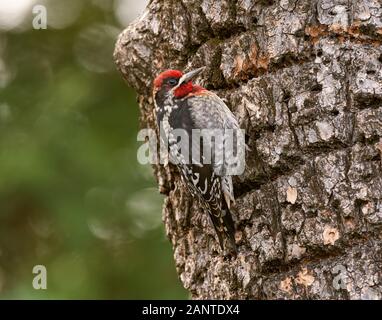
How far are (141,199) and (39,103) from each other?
125 cm

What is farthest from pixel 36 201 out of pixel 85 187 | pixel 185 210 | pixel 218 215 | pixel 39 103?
pixel 218 215

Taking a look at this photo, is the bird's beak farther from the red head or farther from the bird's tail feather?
the bird's tail feather

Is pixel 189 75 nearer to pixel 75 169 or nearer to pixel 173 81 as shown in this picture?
pixel 173 81

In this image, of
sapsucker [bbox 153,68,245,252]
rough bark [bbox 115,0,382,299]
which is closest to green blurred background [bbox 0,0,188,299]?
sapsucker [bbox 153,68,245,252]

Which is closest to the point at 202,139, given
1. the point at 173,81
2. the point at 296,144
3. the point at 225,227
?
the point at 173,81

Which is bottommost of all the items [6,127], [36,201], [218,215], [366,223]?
[366,223]

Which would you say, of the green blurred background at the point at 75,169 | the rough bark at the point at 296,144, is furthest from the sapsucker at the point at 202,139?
the green blurred background at the point at 75,169

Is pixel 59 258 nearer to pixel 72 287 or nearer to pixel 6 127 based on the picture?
pixel 72 287

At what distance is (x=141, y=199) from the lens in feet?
24.6

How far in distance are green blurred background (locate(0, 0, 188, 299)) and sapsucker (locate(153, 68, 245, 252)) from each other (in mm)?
1719

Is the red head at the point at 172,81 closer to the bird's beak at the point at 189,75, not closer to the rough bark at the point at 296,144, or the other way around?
the bird's beak at the point at 189,75

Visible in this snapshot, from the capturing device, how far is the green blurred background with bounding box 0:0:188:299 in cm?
700

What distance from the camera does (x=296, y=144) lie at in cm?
441

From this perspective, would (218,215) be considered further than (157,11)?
No
